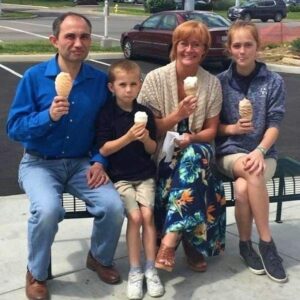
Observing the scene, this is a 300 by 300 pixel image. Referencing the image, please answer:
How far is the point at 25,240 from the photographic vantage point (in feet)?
13.3

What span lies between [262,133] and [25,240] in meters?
1.80

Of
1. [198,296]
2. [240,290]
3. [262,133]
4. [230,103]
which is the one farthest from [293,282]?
[230,103]

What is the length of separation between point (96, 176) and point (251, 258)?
44.4 inches

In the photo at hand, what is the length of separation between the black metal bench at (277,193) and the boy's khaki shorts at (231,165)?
0.07 metres

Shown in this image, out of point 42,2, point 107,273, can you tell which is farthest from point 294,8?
point 107,273

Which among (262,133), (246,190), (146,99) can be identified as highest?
(146,99)

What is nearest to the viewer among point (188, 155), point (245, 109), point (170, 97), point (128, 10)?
point (188, 155)

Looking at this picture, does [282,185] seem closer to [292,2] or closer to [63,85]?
[63,85]

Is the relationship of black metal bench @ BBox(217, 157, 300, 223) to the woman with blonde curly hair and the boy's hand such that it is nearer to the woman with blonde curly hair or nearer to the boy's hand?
the woman with blonde curly hair

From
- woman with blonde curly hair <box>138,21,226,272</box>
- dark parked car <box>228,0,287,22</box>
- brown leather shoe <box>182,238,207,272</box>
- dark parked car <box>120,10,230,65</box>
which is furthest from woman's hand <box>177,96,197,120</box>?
dark parked car <box>228,0,287,22</box>

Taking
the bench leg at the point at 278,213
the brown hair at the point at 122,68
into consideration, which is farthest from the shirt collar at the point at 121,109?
the bench leg at the point at 278,213

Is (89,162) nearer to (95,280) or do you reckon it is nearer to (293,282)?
(95,280)

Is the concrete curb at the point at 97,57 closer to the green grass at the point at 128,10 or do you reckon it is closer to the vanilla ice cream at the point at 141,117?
the vanilla ice cream at the point at 141,117

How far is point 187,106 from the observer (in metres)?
3.33
